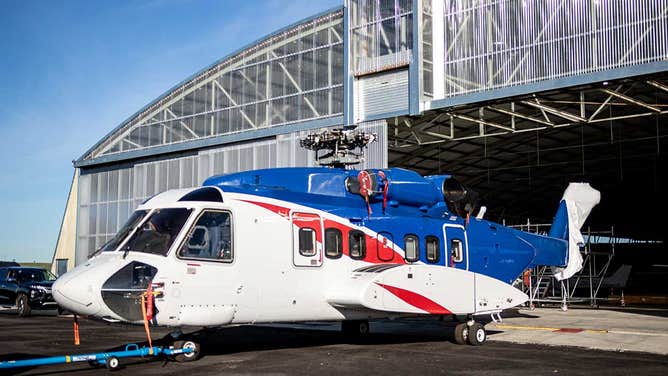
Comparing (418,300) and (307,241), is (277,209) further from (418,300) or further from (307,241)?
(418,300)

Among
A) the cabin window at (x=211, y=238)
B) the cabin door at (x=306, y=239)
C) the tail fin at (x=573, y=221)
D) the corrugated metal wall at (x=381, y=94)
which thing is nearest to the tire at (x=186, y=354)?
the cabin window at (x=211, y=238)

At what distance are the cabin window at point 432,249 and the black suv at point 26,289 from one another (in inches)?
658

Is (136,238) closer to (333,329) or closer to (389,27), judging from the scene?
(333,329)

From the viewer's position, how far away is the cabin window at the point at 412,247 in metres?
14.1

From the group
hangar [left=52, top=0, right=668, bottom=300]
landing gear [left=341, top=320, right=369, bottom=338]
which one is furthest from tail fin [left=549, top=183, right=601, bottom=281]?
landing gear [left=341, top=320, right=369, bottom=338]

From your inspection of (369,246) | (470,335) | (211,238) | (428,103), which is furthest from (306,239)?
(428,103)

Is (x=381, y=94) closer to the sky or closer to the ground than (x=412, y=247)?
closer to the sky

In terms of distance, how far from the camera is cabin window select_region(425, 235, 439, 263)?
1448cm

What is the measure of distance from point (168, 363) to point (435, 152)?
89.7 feet

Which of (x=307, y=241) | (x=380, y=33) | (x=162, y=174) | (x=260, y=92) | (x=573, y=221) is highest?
(x=380, y=33)

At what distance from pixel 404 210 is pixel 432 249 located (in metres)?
1.05

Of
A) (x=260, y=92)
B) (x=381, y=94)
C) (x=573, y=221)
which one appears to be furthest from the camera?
(x=260, y=92)

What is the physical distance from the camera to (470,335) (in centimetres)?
1420

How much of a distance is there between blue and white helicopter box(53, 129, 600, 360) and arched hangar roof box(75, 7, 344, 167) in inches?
468
